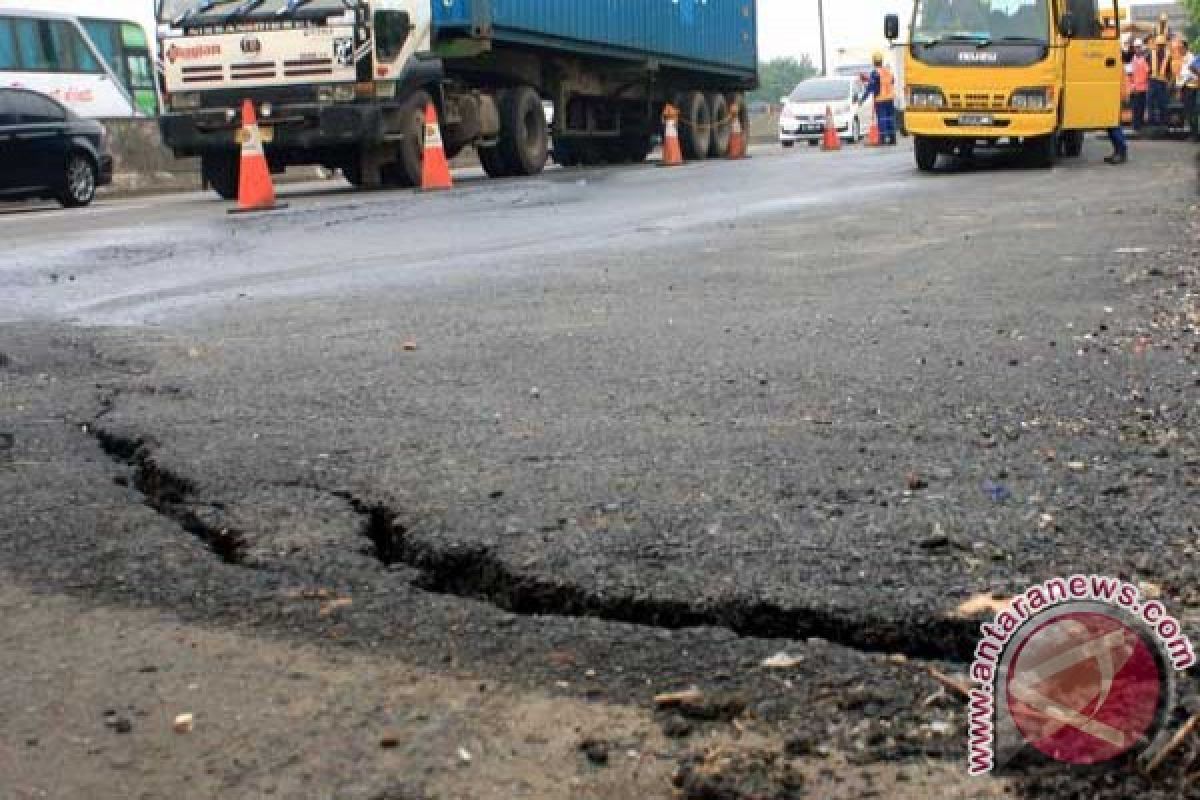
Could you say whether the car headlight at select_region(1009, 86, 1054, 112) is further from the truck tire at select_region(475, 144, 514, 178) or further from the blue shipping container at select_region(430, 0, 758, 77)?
the truck tire at select_region(475, 144, 514, 178)

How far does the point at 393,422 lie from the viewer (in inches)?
157

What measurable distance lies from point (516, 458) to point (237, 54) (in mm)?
13771

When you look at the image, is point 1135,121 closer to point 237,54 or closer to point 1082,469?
point 237,54

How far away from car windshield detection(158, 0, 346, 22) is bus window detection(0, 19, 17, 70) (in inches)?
350

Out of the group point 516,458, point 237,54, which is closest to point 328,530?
point 516,458

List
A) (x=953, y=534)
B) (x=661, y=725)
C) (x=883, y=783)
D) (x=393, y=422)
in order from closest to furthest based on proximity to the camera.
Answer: (x=883, y=783)
(x=661, y=725)
(x=953, y=534)
(x=393, y=422)

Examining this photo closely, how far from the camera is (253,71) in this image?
16.2 m

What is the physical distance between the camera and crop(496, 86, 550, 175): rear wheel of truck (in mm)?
19688

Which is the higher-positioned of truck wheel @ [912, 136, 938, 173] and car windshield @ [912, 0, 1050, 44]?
car windshield @ [912, 0, 1050, 44]

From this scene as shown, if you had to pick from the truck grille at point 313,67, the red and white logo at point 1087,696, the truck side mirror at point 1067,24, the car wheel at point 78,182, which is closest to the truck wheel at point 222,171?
the truck grille at point 313,67

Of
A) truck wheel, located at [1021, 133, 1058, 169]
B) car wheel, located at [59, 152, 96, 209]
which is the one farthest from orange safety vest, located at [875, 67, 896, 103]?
car wheel, located at [59, 152, 96, 209]

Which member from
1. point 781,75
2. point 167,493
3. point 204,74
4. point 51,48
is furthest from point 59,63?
point 781,75

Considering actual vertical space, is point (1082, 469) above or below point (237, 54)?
below

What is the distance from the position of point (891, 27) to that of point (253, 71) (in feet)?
23.4
